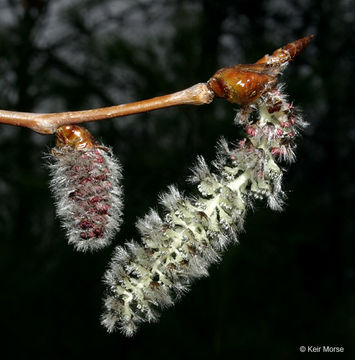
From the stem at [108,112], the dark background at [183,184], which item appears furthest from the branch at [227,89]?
the dark background at [183,184]

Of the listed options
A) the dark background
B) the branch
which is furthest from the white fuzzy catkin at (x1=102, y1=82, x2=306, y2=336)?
the dark background

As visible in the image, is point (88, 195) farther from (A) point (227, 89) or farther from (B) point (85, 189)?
(A) point (227, 89)

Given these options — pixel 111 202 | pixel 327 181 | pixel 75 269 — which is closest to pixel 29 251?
pixel 75 269

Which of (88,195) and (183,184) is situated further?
(183,184)

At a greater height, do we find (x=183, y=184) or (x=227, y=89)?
(x=183, y=184)

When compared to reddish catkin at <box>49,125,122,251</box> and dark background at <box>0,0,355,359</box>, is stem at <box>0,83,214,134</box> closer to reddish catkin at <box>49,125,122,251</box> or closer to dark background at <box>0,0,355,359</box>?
reddish catkin at <box>49,125,122,251</box>

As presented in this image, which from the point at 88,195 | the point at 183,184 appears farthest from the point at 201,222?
the point at 183,184

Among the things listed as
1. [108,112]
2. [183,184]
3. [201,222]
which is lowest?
[201,222]

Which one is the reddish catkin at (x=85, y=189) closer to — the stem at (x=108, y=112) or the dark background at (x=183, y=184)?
the stem at (x=108, y=112)
